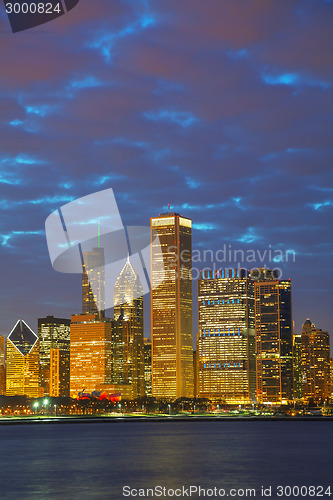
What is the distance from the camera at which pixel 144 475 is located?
239ft

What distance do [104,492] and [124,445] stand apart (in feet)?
194

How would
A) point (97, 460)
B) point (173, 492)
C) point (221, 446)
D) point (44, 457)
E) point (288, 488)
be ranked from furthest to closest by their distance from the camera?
point (221, 446), point (44, 457), point (97, 460), point (288, 488), point (173, 492)

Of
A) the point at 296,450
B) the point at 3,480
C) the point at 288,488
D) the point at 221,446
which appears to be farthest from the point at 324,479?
the point at 221,446

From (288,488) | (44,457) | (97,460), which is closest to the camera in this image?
(288,488)

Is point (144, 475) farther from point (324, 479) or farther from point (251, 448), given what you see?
point (251, 448)

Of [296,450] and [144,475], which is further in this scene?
[296,450]

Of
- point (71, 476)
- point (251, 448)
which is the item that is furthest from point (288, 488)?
point (251, 448)

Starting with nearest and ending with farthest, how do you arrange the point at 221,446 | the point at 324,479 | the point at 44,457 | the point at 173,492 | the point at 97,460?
the point at 173,492, the point at 324,479, the point at 97,460, the point at 44,457, the point at 221,446

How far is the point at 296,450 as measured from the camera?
104m

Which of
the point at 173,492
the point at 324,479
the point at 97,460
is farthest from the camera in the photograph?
the point at 97,460

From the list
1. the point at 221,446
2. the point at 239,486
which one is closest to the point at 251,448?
the point at 221,446

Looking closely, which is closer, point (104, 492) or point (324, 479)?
point (104, 492)

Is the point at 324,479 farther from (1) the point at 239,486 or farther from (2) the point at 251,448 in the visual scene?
(2) the point at 251,448

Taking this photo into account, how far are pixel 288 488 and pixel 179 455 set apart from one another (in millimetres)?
33849
